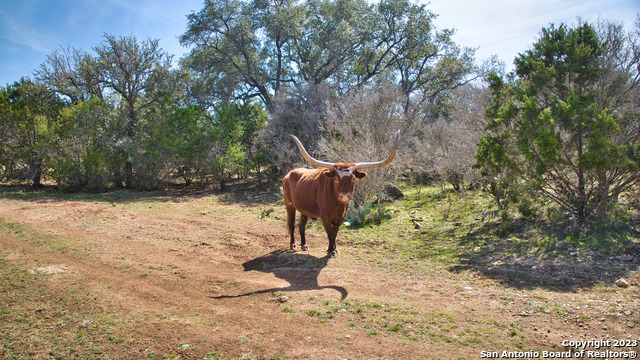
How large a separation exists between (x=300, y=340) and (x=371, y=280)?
8.10 ft

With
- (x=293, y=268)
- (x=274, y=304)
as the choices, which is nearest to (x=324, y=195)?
(x=293, y=268)

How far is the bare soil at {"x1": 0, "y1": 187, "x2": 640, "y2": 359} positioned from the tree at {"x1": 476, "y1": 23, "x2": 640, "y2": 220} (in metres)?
2.30

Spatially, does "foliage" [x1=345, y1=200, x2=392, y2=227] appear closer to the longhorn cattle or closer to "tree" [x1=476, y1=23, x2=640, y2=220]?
the longhorn cattle

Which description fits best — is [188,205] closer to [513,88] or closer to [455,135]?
[455,135]

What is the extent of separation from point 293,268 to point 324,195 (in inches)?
64.3

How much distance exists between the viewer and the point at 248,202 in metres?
16.4

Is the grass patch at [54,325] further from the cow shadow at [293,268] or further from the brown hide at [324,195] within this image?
the brown hide at [324,195]

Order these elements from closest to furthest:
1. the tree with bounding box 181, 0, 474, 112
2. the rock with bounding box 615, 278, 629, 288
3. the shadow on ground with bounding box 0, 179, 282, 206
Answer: the rock with bounding box 615, 278, 629, 288, the shadow on ground with bounding box 0, 179, 282, 206, the tree with bounding box 181, 0, 474, 112

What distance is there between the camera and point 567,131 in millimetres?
7223

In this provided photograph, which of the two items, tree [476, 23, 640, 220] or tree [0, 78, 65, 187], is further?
tree [0, 78, 65, 187]

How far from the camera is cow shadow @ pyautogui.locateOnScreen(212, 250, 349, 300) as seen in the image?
556cm

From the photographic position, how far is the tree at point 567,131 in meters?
6.74

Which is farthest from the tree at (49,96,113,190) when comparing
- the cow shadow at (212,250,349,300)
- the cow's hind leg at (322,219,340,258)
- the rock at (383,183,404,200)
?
the cow's hind leg at (322,219,340,258)

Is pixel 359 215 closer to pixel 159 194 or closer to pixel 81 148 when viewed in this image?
Result: pixel 159 194
